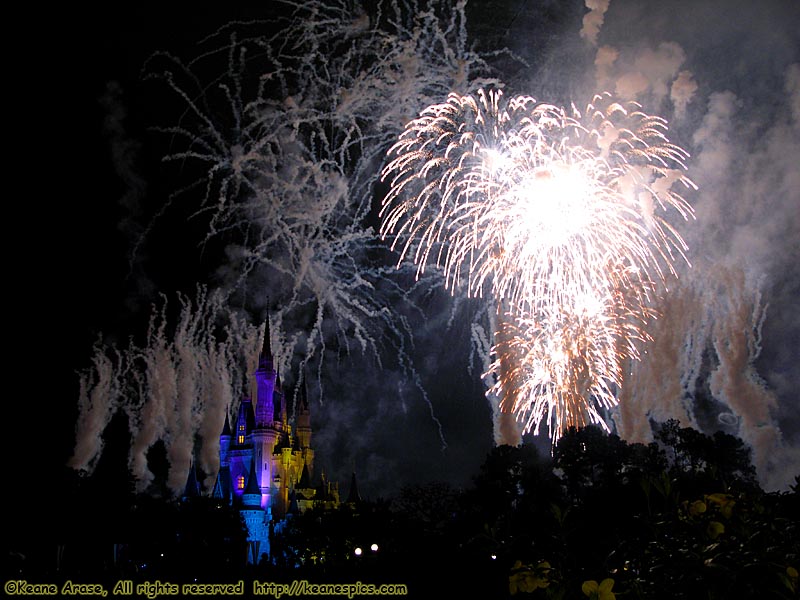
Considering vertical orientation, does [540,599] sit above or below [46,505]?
below

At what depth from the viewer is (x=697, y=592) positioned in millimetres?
5570

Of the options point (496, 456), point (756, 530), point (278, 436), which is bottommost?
point (756, 530)

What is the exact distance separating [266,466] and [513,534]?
78618mm

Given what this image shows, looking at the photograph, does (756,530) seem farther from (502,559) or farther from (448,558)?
(448,558)

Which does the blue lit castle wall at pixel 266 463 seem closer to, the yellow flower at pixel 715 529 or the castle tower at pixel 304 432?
the castle tower at pixel 304 432

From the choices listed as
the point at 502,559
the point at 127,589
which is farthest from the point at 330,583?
the point at 502,559

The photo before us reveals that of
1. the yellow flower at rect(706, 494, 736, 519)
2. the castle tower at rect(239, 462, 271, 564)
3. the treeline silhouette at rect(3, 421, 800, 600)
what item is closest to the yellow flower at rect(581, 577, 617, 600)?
the treeline silhouette at rect(3, 421, 800, 600)

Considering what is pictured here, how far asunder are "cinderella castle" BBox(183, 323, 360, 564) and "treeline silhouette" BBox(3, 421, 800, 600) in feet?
64.6

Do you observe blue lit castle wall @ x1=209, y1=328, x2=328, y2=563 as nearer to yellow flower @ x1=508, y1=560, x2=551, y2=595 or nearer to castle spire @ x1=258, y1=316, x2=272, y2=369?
castle spire @ x1=258, y1=316, x2=272, y2=369

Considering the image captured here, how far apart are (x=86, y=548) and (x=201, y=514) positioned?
34.6 feet

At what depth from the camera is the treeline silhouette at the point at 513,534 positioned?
5781mm

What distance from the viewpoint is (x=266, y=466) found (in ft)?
277

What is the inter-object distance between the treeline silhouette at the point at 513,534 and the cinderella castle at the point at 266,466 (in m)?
19.7

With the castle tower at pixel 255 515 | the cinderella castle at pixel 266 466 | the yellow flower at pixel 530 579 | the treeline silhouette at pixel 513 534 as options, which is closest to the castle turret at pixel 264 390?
the cinderella castle at pixel 266 466
